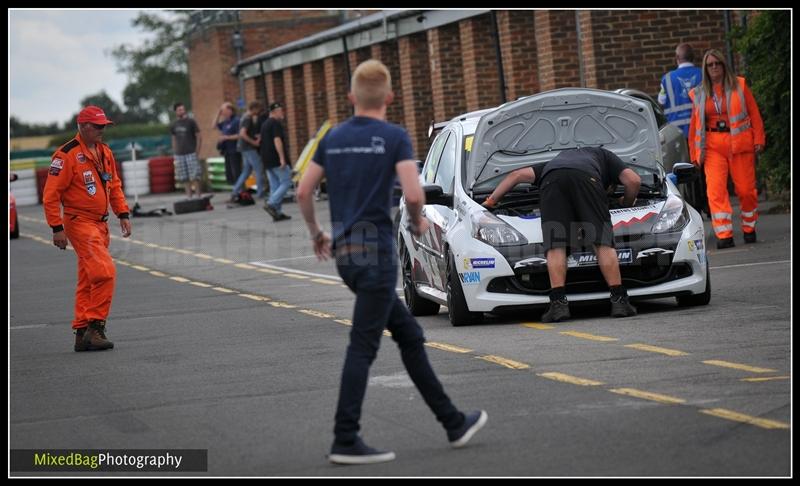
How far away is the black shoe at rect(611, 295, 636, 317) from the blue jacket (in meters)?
7.09

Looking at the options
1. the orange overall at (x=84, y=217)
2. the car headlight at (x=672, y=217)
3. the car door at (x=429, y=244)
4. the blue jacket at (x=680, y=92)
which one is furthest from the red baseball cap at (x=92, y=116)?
the blue jacket at (x=680, y=92)

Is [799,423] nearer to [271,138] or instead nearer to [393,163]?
[393,163]

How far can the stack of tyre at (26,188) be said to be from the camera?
146 ft

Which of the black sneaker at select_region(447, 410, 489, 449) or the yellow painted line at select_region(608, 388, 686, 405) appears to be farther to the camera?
the yellow painted line at select_region(608, 388, 686, 405)

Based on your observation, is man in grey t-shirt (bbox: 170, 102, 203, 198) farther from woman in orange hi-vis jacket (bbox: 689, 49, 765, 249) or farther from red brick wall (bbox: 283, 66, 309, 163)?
woman in orange hi-vis jacket (bbox: 689, 49, 765, 249)

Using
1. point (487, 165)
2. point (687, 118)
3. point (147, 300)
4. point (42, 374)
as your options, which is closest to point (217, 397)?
point (42, 374)

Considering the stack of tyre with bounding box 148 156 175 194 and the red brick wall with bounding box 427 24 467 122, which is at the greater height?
the red brick wall with bounding box 427 24 467 122

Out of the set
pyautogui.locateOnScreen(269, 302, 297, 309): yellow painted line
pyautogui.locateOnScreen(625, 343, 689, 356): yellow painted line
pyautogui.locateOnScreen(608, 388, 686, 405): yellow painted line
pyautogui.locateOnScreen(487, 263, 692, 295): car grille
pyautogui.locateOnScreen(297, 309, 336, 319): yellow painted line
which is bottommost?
pyautogui.locateOnScreen(625, 343, 689, 356): yellow painted line

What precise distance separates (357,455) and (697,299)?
5.78 meters

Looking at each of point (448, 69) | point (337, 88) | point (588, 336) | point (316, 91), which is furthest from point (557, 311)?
point (316, 91)

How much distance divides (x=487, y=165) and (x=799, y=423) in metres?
5.74

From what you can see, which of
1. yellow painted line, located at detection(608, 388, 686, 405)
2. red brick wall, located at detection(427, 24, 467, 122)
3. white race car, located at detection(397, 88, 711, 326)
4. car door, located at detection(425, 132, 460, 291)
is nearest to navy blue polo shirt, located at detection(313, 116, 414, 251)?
yellow painted line, located at detection(608, 388, 686, 405)

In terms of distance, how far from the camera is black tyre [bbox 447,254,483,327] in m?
12.0

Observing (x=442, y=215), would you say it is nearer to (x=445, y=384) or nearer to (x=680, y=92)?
(x=445, y=384)
